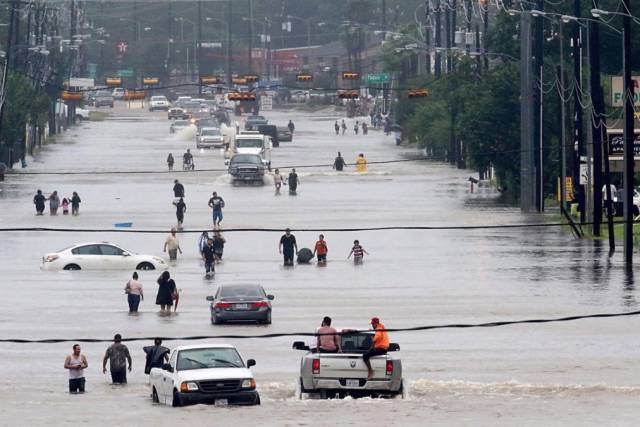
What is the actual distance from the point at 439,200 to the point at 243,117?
9368cm

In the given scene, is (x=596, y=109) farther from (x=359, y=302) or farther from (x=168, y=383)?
(x=168, y=383)

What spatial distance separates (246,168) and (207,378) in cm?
6609

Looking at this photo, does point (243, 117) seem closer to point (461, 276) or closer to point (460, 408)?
point (461, 276)

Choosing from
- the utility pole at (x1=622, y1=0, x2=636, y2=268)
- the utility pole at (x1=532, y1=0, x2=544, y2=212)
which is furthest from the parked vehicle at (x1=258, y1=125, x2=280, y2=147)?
the utility pole at (x1=622, y1=0, x2=636, y2=268)

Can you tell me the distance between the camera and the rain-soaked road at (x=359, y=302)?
3312 centimetres

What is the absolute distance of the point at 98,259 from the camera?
61.0 meters

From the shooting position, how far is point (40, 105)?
4675 inches

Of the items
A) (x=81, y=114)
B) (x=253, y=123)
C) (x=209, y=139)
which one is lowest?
(x=209, y=139)

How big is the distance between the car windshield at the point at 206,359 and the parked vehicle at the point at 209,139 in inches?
3829

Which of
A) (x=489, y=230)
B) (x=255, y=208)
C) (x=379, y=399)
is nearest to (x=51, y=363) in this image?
(x=379, y=399)

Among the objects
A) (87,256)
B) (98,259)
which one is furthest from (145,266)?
(87,256)

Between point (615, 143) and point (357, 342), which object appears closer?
point (357, 342)

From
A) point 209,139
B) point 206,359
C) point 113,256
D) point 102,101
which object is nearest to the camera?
point 206,359

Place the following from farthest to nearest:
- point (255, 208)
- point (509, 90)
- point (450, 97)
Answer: point (450, 97) < point (509, 90) < point (255, 208)
